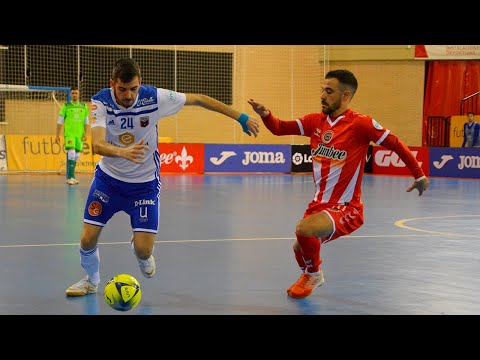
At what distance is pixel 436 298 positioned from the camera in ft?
21.9

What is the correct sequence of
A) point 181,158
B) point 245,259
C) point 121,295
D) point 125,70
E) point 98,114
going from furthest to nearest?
point 181,158 < point 245,259 < point 98,114 < point 125,70 < point 121,295

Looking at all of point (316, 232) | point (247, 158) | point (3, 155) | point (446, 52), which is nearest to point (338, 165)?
point (316, 232)

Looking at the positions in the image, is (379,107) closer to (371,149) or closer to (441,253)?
(371,149)

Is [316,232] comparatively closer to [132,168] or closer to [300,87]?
[132,168]

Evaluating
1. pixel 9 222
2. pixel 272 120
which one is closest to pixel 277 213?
pixel 9 222

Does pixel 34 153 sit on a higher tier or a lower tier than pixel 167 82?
lower

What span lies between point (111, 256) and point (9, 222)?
3543 mm

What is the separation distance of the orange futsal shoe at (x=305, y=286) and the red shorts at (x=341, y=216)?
0.35 meters

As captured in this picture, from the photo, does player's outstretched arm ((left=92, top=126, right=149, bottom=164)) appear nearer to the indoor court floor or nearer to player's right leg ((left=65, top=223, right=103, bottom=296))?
player's right leg ((left=65, top=223, right=103, bottom=296))

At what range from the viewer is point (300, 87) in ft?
101

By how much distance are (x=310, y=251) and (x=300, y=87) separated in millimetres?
24385

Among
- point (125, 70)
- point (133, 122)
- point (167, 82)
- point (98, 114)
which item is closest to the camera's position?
point (125, 70)

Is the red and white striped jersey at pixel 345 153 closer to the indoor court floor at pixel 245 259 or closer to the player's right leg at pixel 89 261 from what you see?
the indoor court floor at pixel 245 259
